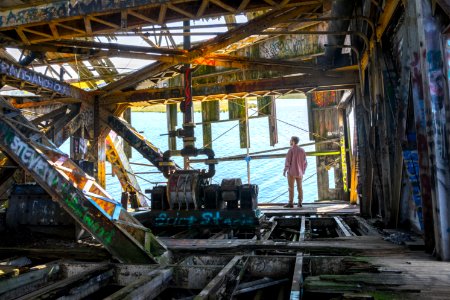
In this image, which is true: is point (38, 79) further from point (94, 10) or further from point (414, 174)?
point (414, 174)

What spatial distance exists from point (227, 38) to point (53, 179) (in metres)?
4.71

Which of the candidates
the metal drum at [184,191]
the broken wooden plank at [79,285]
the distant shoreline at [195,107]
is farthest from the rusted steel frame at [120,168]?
the broken wooden plank at [79,285]

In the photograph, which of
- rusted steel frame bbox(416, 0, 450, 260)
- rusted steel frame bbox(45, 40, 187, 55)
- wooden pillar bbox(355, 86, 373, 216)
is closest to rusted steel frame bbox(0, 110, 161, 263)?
rusted steel frame bbox(416, 0, 450, 260)

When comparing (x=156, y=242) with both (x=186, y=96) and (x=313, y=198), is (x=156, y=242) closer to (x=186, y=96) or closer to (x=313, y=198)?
(x=186, y=96)

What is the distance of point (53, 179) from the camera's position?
163 inches

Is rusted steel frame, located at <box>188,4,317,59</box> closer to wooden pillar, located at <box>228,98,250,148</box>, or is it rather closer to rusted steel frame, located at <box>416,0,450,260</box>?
rusted steel frame, located at <box>416,0,450,260</box>

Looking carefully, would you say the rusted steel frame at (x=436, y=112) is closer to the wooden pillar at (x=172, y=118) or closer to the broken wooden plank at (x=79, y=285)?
the broken wooden plank at (x=79, y=285)

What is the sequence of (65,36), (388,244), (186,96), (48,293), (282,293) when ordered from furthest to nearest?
(186,96)
(65,36)
(388,244)
(282,293)
(48,293)

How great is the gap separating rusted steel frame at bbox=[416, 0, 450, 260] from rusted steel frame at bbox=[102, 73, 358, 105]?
5020 millimetres

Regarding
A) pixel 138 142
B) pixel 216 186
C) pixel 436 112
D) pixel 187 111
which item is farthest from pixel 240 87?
pixel 436 112

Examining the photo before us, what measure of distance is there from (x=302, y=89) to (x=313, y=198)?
745 centimetres

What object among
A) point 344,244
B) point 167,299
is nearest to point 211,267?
point 167,299

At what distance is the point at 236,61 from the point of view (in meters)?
8.55

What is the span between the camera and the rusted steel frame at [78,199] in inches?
157
